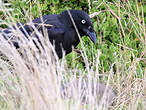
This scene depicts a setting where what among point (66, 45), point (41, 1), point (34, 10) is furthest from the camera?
point (41, 1)

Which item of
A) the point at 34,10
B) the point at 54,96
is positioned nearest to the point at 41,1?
the point at 34,10

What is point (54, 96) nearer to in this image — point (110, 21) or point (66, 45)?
point (66, 45)

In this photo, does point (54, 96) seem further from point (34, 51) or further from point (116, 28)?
point (116, 28)

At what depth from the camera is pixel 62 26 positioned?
4.38m

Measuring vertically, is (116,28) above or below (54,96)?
below

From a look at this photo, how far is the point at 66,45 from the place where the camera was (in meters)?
4.31


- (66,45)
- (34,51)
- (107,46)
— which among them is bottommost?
(107,46)

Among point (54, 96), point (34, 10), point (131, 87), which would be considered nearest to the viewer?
point (54, 96)

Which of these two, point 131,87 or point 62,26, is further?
point 62,26

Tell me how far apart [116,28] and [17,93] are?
286 centimetres

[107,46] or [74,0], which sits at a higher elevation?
[74,0]

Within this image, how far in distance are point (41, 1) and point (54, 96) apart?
3189 mm

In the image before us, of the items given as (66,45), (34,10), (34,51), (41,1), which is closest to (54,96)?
(34,51)

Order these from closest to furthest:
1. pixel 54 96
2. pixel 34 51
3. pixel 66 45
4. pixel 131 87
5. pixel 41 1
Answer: pixel 54 96, pixel 34 51, pixel 131 87, pixel 66 45, pixel 41 1
